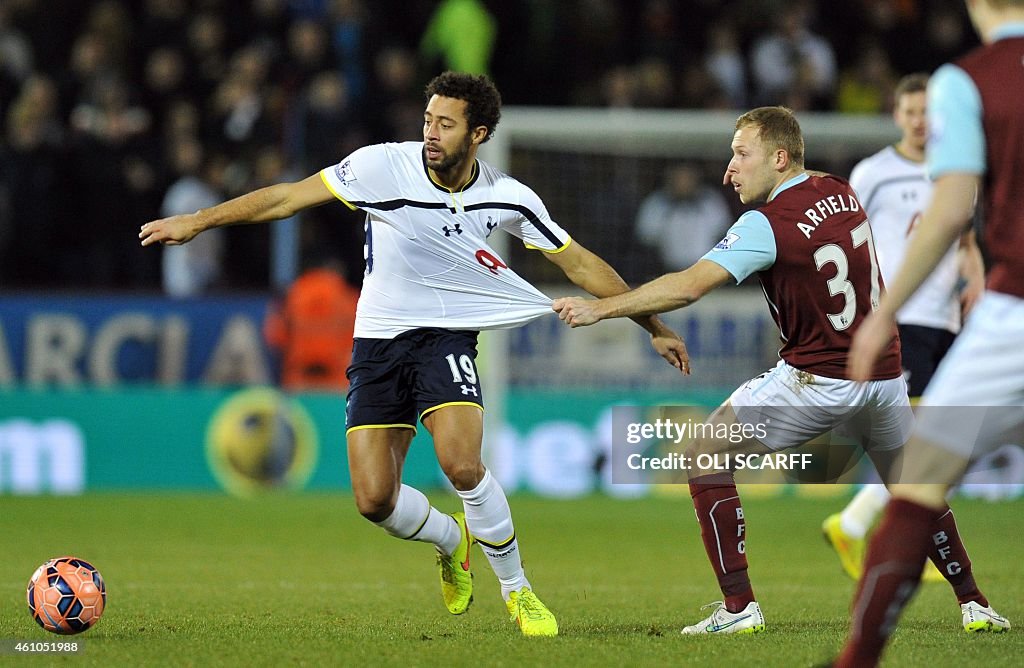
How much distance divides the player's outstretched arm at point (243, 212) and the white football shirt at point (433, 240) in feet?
0.35

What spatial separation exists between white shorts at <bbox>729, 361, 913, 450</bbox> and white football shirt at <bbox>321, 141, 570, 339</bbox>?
1.13 m

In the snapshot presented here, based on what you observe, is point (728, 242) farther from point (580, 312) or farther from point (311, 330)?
point (311, 330)

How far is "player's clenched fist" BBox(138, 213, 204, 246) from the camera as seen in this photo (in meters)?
6.36

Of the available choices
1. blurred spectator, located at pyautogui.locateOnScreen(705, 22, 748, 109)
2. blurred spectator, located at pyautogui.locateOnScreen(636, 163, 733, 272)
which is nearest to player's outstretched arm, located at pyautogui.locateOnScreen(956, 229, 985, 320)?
blurred spectator, located at pyautogui.locateOnScreen(636, 163, 733, 272)

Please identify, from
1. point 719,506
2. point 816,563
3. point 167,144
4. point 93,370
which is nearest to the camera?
point 719,506

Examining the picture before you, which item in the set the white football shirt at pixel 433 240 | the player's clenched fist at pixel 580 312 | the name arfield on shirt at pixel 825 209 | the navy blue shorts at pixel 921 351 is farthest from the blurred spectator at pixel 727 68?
the player's clenched fist at pixel 580 312

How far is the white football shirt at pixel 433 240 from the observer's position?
6.78 meters

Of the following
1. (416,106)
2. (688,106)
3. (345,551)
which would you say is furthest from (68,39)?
(345,551)

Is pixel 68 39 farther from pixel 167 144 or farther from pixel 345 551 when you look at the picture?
pixel 345 551

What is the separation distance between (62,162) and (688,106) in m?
7.09

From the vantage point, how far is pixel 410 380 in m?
6.85

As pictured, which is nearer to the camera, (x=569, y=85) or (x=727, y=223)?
(x=727, y=223)

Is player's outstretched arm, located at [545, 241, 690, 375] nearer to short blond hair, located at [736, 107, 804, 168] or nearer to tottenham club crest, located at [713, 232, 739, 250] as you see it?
tottenham club crest, located at [713, 232, 739, 250]

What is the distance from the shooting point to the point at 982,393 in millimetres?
4402
